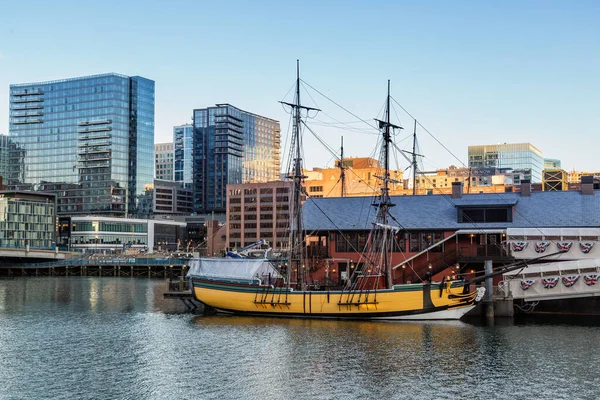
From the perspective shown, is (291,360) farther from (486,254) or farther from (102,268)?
(102,268)

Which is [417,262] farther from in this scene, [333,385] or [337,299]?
[333,385]

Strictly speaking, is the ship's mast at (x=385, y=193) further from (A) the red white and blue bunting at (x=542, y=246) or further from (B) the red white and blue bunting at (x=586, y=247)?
(B) the red white and blue bunting at (x=586, y=247)

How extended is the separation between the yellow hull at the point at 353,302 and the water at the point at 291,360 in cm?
145

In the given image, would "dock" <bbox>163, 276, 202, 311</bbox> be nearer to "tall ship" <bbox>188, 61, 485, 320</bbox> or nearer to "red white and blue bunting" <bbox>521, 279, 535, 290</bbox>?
"tall ship" <bbox>188, 61, 485, 320</bbox>

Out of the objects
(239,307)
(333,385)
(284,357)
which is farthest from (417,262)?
(333,385)

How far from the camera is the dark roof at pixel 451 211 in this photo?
241 ft

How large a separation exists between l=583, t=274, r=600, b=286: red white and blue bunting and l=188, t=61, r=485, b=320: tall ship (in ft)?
31.6

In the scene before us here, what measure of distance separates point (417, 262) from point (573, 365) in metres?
31.0

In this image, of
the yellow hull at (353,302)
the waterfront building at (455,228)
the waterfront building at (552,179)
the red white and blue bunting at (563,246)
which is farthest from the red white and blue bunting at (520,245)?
the waterfront building at (552,179)

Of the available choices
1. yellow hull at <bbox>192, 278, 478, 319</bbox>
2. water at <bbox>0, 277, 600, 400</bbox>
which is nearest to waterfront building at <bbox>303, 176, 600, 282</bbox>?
yellow hull at <bbox>192, 278, 478, 319</bbox>

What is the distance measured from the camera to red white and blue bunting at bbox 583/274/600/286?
61812mm

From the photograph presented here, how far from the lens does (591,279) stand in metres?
62.0

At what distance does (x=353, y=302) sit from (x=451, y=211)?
20.0 metres

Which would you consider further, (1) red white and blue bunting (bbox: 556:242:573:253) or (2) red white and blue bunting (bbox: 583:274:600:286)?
(1) red white and blue bunting (bbox: 556:242:573:253)
